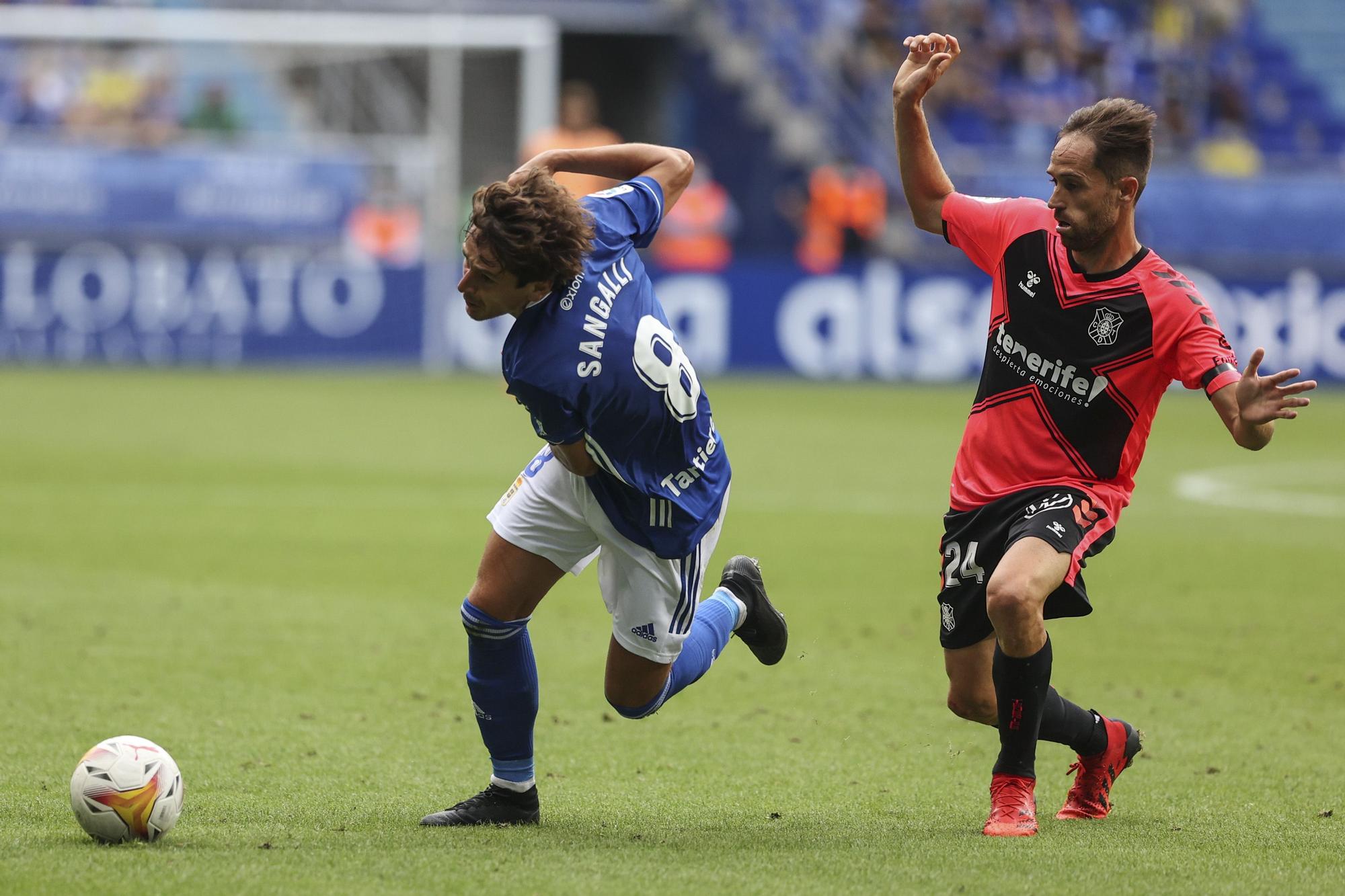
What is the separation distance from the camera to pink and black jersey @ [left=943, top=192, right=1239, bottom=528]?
15.9 ft

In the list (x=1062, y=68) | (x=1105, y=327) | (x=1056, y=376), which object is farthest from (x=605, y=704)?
(x=1062, y=68)

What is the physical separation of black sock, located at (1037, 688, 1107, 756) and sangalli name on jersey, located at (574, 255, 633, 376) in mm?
1582

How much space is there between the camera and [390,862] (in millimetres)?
4332

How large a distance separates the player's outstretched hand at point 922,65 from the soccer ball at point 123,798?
279 cm

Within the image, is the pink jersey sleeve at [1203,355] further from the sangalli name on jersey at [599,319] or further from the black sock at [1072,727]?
the sangalli name on jersey at [599,319]

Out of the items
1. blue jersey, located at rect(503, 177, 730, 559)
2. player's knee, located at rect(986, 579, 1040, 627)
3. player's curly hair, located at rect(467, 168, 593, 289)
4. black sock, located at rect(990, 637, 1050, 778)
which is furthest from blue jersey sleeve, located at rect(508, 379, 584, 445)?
black sock, located at rect(990, 637, 1050, 778)

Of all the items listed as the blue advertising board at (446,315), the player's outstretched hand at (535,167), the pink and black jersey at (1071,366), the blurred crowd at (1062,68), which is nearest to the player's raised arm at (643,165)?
the player's outstretched hand at (535,167)

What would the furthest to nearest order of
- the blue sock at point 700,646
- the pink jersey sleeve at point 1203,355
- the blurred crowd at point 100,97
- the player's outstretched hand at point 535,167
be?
the blurred crowd at point 100,97, the blue sock at point 700,646, the pink jersey sleeve at point 1203,355, the player's outstretched hand at point 535,167

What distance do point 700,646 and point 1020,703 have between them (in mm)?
970

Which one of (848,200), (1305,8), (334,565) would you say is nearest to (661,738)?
(334,565)

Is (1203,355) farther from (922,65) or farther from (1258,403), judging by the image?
(922,65)

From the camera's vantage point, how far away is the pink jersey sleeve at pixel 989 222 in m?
5.17

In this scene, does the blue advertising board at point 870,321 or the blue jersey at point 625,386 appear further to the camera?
the blue advertising board at point 870,321

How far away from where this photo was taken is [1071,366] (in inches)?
194
